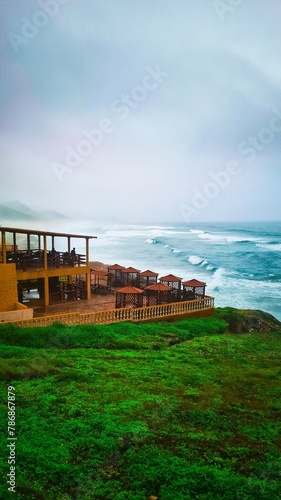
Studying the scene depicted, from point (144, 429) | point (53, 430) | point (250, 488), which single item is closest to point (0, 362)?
point (53, 430)

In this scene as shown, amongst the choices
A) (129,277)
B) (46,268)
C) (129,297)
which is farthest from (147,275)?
(46,268)

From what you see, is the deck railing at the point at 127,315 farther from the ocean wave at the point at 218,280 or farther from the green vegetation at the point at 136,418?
the ocean wave at the point at 218,280

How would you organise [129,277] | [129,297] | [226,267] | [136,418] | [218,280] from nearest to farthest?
1. [136,418]
2. [129,297]
3. [129,277]
4. [218,280]
5. [226,267]

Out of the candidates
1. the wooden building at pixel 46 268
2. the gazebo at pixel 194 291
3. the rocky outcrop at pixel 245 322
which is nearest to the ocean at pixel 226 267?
the rocky outcrop at pixel 245 322

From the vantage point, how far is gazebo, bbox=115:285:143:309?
713 inches

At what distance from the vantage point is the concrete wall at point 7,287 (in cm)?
1609

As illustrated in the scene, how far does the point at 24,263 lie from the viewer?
18609 millimetres

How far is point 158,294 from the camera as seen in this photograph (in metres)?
19.4

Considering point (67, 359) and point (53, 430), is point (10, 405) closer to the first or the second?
point (53, 430)

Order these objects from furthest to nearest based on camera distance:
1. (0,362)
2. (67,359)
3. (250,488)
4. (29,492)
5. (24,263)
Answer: (24,263)
(67,359)
(0,362)
(250,488)
(29,492)

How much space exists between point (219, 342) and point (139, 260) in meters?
50.3

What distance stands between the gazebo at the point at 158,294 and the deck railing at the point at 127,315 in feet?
3.67

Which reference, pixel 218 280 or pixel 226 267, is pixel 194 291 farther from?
pixel 226 267

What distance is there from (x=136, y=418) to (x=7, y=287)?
33.9ft
